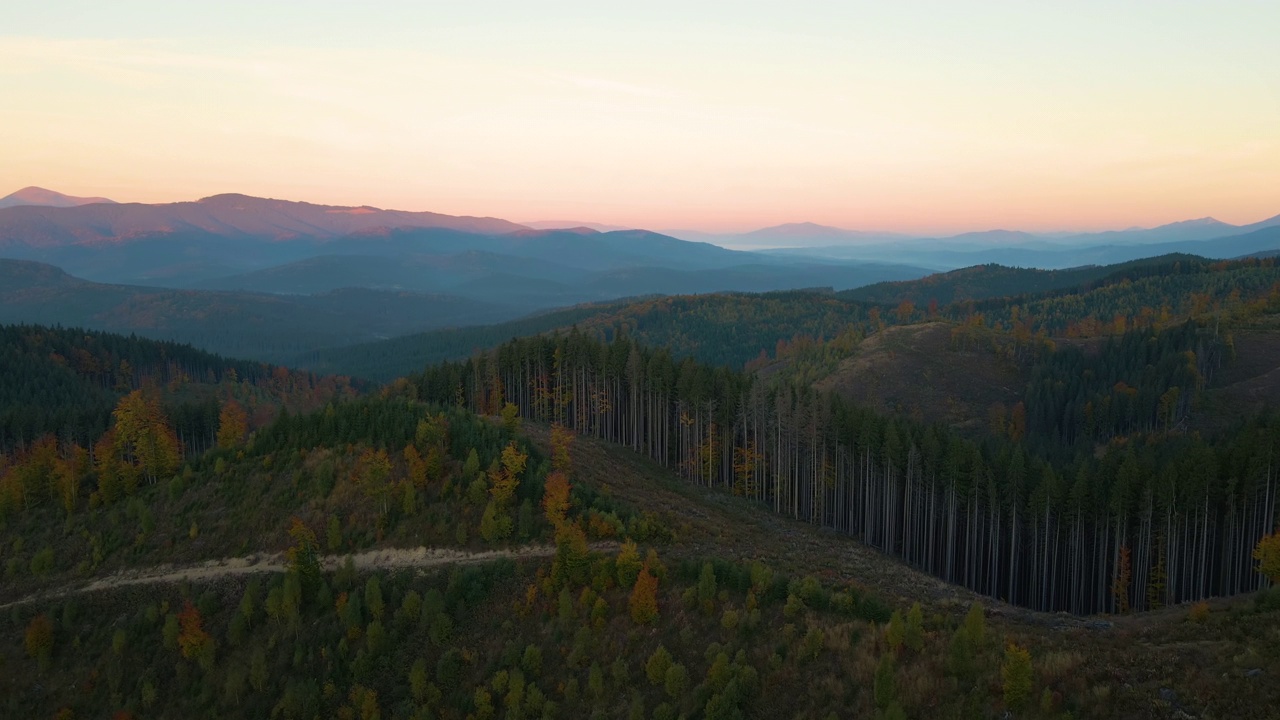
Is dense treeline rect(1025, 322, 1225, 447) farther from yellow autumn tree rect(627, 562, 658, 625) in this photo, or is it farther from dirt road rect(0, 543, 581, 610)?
dirt road rect(0, 543, 581, 610)

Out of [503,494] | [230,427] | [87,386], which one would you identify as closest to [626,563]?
[503,494]

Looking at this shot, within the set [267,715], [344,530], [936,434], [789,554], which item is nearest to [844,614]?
[789,554]

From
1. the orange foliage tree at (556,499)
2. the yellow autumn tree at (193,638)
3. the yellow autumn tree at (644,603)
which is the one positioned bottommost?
the yellow autumn tree at (193,638)

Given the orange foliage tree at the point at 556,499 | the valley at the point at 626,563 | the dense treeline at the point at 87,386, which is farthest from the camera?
the dense treeline at the point at 87,386

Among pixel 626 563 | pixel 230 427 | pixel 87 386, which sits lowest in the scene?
pixel 87 386

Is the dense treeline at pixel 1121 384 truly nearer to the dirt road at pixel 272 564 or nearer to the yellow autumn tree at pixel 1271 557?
the yellow autumn tree at pixel 1271 557

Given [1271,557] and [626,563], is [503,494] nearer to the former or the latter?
[626,563]

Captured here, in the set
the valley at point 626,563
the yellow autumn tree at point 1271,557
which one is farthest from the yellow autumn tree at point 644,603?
the yellow autumn tree at point 1271,557
